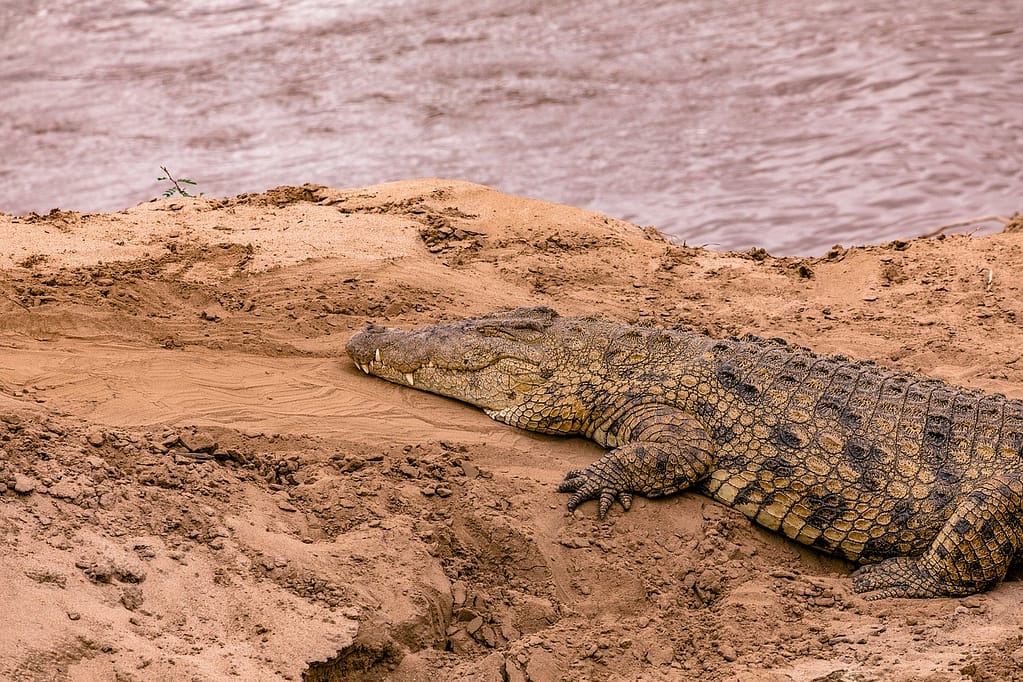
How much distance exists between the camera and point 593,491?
5055 millimetres

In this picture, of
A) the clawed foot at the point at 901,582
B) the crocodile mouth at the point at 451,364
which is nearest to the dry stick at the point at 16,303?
the crocodile mouth at the point at 451,364

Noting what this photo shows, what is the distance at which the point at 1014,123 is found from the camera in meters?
15.1

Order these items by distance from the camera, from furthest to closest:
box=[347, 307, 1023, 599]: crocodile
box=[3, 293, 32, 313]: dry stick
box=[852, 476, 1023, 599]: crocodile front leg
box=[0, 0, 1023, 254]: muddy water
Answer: box=[0, 0, 1023, 254]: muddy water < box=[3, 293, 32, 313]: dry stick < box=[347, 307, 1023, 599]: crocodile < box=[852, 476, 1023, 599]: crocodile front leg

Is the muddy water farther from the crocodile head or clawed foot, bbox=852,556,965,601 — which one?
clawed foot, bbox=852,556,965,601

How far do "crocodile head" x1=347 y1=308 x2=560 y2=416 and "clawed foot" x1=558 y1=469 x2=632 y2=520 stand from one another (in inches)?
28.0

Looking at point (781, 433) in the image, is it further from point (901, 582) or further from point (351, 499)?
point (351, 499)

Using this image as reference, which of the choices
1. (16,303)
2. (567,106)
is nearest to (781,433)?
(16,303)

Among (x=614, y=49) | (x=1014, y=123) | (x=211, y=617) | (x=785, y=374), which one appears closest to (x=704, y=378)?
(x=785, y=374)

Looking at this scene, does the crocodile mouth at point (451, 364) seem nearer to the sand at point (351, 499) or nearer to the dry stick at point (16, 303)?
the sand at point (351, 499)

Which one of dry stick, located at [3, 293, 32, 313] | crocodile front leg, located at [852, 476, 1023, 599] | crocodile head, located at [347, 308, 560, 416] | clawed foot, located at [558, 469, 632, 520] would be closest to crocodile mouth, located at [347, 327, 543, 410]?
crocodile head, located at [347, 308, 560, 416]

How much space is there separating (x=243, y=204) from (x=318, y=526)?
14.2ft

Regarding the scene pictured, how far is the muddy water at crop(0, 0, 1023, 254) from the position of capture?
13.7 meters

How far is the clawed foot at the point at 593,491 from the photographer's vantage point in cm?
502

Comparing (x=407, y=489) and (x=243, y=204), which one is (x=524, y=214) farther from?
(x=407, y=489)
